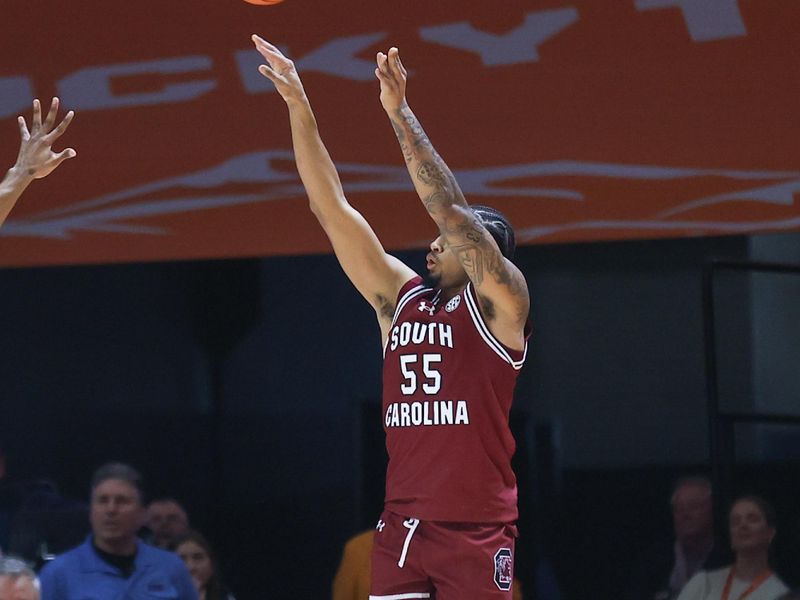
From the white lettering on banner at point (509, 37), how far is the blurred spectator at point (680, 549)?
6.38 feet

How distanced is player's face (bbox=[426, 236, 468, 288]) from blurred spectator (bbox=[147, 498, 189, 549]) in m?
2.70

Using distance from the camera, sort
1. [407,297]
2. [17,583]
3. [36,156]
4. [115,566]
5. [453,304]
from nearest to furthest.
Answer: [453,304], [407,297], [36,156], [17,583], [115,566]

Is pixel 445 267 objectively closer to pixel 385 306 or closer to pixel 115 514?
pixel 385 306

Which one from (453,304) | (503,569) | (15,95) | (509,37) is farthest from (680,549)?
(15,95)

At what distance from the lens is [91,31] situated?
7.03 meters

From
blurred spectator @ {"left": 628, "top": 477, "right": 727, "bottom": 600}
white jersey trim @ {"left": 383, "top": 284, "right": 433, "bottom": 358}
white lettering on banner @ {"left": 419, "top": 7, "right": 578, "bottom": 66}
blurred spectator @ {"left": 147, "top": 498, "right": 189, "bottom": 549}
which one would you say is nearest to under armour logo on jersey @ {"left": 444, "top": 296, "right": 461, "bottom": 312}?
white jersey trim @ {"left": 383, "top": 284, "right": 433, "bottom": 358}

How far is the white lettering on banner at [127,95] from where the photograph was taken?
6973 millimetres

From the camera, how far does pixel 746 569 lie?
6.09 metres

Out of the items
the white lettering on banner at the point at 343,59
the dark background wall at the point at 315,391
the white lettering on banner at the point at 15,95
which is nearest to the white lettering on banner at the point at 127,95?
the white lettering on banner at the point at 343,59

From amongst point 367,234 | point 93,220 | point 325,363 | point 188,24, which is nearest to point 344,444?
point 325,363

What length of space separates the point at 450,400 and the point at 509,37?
9.44 ft

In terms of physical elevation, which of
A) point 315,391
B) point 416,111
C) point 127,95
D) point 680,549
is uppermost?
point 127,95

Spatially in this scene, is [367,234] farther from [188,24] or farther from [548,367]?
[188,24]

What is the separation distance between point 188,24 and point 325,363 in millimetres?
1645
